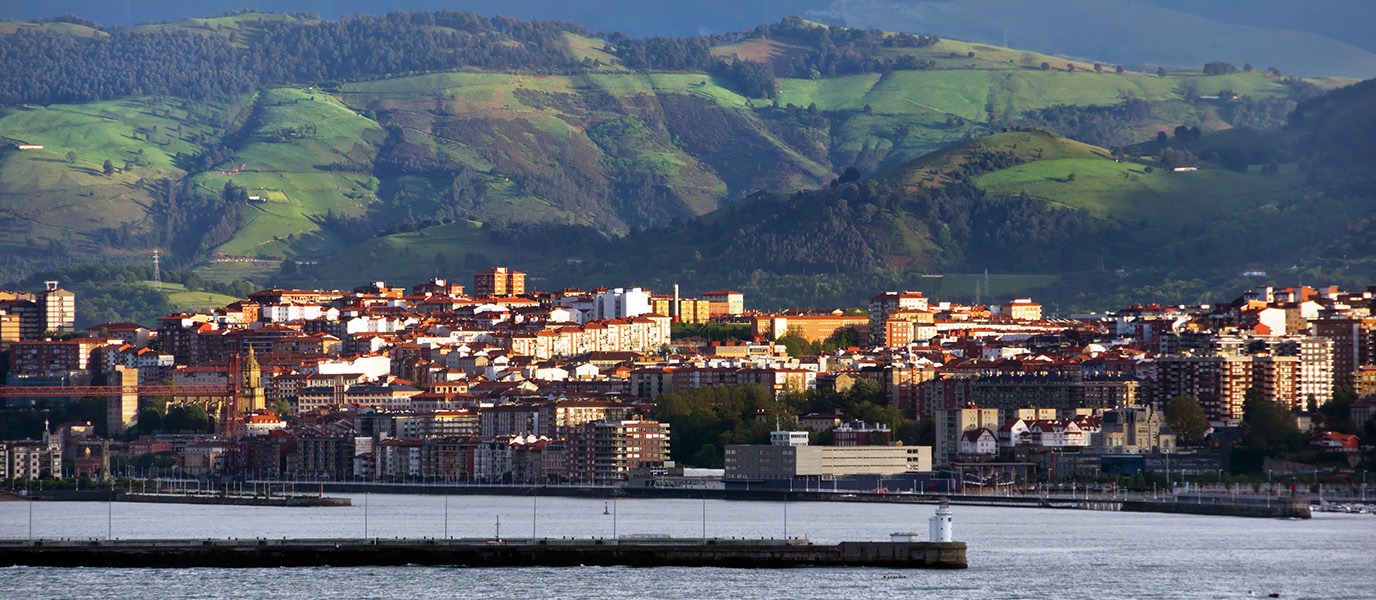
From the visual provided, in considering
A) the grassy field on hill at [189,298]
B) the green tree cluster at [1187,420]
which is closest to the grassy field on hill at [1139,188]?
the grassy field on hill at [189,298]

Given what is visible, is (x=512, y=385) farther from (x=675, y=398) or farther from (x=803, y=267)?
(x=803, y=267)

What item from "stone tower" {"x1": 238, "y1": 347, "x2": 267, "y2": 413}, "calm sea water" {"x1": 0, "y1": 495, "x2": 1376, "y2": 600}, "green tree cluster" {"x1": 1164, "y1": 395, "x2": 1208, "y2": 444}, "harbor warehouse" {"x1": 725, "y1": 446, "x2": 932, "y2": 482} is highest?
"stone tower" {"x1": 238, "y1": 347, "x2": 267, "y2": 413}

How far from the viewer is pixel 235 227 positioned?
182750 mm

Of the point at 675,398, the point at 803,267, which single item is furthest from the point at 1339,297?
the point at 803,267

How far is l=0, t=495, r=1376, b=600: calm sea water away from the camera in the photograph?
41406 mm

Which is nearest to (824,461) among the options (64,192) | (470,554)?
(470,554)

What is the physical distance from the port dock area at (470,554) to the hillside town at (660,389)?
29.6 m

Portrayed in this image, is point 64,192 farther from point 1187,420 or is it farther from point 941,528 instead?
point 941,528

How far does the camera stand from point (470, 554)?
1762 inches

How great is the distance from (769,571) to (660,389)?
1905 inches

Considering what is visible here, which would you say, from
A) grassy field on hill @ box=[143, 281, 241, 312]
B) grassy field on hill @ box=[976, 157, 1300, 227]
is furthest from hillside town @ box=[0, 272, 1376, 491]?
grassy field on hill @ box=[976, 157, 1300, 227]

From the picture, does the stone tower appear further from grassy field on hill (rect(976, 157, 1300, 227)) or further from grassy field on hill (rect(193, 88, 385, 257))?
grassy field on hill (rect(193, 88, 385, 257))

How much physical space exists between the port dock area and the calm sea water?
0.27 metres

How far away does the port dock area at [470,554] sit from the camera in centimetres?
4447
